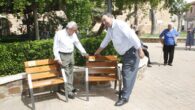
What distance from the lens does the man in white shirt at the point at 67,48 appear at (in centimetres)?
693

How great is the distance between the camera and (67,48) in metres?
7.08

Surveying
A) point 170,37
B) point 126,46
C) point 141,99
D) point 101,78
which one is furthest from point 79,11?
point 170,37

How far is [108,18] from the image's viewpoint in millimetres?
6633

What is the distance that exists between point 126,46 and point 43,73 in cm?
189

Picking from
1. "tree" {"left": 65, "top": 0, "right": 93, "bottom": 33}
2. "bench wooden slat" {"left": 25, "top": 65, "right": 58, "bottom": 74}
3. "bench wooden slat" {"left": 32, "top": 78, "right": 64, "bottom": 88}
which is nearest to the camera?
"bench wooden slat" {"left": 32, "top": 78, "right": 64, "bottom": 88}

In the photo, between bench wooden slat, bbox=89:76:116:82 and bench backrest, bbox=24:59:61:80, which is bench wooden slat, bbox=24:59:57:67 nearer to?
bench backrest, bbox=24:59:61:80

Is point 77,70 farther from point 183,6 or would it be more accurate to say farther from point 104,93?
point 183,6

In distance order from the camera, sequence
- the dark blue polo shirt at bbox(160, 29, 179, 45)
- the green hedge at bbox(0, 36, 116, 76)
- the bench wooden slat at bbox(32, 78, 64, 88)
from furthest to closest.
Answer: the dark blue polo shirt at bbox(160, 29, 179, 45) → the green hedge at bbox(0, 36, 116, 76) → the bench wooden slat at bbox(32, 78, 64, 88)

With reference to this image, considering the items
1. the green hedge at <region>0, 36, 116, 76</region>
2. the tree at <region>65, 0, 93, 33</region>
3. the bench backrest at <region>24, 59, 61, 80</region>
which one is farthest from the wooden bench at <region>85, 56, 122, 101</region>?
the tree at <region>65, 0, 93, 33</region>

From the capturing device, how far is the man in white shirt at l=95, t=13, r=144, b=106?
6555 mm

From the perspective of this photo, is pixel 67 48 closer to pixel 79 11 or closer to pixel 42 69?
pixel 42 69

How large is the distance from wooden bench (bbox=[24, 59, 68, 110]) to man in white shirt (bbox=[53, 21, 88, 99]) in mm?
196

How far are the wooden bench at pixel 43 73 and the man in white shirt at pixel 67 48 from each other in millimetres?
196

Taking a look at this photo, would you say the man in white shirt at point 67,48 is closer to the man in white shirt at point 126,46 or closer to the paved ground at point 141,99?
the paved ground at point 141,99
